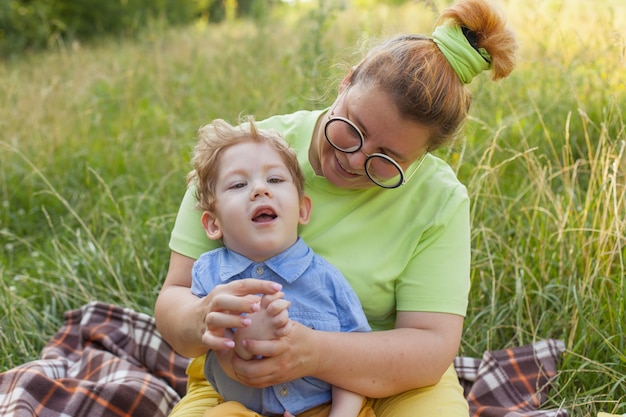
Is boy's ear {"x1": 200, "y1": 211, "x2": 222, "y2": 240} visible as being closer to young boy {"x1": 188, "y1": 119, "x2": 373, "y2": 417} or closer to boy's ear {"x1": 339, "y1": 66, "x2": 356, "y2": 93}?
young boy {"x1": 188, "y1": 119, "x2": 373, "y2": 417}

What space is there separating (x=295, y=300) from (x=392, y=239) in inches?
15.3

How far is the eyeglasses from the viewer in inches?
78.6

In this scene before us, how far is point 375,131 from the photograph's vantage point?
1992 millimetres

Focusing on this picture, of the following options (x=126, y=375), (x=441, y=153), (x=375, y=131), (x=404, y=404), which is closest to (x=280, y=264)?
(x=375, y=131)

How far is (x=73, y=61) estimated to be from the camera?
7707 millimetres

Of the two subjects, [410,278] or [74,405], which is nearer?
[410,278]

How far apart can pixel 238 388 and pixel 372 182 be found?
2.36 ft

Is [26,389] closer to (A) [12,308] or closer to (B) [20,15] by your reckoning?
(A) [12,308]

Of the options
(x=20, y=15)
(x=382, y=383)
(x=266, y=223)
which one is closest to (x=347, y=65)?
(x=266, y=223)

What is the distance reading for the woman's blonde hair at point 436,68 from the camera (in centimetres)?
197

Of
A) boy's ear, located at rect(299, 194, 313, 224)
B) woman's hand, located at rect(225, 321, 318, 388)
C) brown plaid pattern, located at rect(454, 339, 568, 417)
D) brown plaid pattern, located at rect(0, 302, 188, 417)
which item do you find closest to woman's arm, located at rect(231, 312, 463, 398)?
woman's hand, located at rect(225, 321, 318, 388)

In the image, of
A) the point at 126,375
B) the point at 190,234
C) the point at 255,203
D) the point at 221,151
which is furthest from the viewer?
the point at 126,375

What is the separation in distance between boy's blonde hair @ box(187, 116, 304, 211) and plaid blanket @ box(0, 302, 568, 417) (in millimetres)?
890

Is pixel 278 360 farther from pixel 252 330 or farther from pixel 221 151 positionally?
pixel 221 151
